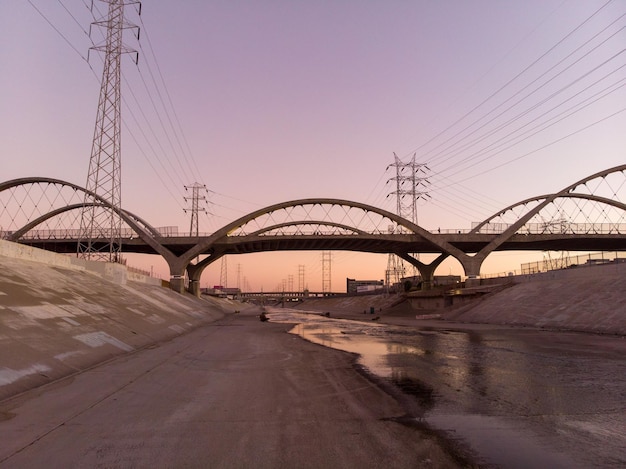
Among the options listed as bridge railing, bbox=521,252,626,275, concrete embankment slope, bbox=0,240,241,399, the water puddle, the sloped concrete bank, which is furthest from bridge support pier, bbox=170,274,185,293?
the water puddle

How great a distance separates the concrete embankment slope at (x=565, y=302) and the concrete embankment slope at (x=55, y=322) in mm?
29429

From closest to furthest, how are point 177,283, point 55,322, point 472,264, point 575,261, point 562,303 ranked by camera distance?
point 55,322, point 562,303, point 575,261, point 472,264, point 177,283

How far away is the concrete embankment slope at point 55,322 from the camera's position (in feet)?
41.5

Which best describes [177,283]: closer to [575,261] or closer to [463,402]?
[575,261]

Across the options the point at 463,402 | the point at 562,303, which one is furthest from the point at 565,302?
the point at 463,402

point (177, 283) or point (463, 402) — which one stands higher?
point (177, 283)

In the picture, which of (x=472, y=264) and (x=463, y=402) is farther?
(x=472, y=264)

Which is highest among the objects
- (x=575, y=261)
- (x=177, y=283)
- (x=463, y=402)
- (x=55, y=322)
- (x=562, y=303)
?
(x=575, y=261)

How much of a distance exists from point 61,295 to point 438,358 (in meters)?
19.4

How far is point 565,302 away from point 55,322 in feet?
126

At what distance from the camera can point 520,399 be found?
1027cm

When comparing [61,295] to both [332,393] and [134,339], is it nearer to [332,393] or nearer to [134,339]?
[134,339]

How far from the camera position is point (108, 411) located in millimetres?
9227

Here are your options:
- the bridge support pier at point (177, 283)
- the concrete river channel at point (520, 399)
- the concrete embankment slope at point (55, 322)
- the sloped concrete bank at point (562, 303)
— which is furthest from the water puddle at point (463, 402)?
the bridge support pier at point (177, 283)
